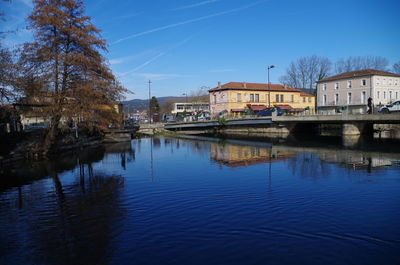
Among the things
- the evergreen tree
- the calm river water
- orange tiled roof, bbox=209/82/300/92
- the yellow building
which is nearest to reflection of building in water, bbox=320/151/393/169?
the calm river water

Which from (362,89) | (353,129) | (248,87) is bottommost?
(353,129)

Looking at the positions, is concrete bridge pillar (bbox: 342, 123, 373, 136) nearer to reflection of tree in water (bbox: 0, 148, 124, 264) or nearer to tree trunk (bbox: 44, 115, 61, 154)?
reflection of tree in water (bbox: 0, 148, 124, 264)

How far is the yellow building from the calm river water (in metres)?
45.5

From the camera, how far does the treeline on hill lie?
80.5 feet

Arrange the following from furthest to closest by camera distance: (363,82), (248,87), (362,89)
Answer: (248,87) → (362,89) → (363,82)

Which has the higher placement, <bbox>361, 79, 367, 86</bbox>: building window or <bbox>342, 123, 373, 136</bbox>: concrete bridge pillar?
<bbox>361, 79, 367, 86</bbox>: building window

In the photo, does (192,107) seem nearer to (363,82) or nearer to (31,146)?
(363,82)

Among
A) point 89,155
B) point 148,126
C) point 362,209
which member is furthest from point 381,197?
point 148,126

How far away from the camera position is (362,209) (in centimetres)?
1084

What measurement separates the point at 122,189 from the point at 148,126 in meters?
43.7

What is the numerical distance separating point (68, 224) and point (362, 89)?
196 ft

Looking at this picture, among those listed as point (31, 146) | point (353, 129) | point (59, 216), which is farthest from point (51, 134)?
point (353, 129)

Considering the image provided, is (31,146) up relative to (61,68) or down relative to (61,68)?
down

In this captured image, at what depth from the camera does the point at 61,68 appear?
83.4ft
